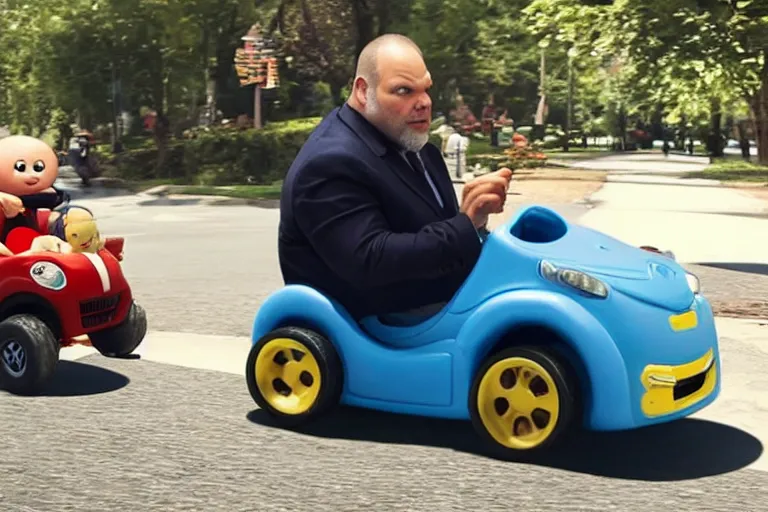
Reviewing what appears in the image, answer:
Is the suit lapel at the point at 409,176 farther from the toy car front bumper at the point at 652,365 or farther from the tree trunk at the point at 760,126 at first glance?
the tree trunk at the point at 760,126

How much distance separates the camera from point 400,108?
16.2 ft

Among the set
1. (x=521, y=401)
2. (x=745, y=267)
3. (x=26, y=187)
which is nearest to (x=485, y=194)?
(x=521, y=401)

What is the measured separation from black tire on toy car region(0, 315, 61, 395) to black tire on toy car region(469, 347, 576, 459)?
7.65 ft

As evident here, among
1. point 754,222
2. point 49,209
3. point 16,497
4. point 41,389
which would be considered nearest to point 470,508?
point 16,497

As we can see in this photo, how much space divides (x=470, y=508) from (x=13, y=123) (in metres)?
51.8

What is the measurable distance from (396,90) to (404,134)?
0.20 m

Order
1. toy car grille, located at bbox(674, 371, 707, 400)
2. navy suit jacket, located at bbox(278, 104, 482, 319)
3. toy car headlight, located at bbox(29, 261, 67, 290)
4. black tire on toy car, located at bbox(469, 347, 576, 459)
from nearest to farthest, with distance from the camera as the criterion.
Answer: black tire on toy car, located at bbox(469, 347, 576, 459)
toy car grille, located at bbox(674, 371, 707, 400)
navy suit jacket, located at bbox(278, 104, 482, 319)
toy car headlight, located at bbox(29, 261, 67, 290)

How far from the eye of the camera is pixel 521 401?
177 inches

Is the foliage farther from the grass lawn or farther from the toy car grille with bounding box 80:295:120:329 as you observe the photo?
the toy car grille with bounding box 80:295:120:329

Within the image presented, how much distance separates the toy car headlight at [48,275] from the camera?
19.0ft

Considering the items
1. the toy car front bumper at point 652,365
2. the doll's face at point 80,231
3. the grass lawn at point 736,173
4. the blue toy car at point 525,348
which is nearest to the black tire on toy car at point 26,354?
the doll's face at point 80,231

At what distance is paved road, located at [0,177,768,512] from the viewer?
161 inches

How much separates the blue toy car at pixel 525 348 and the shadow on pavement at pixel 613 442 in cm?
18

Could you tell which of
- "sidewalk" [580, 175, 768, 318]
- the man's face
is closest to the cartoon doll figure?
the man's face
